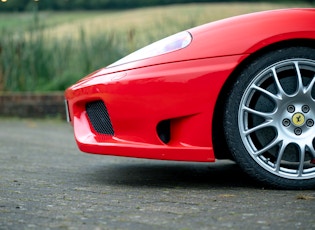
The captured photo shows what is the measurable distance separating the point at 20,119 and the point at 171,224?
264 inches

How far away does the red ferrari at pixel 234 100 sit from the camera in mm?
A: 3816

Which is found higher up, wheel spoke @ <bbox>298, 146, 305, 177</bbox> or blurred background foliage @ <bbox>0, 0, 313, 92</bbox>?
blurred background foliage @ <bbox>0, 0, 313, 92</bbox>

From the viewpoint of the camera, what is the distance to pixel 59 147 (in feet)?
20.8

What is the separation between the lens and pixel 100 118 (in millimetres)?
4043

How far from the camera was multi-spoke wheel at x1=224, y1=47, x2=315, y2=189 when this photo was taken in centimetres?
382

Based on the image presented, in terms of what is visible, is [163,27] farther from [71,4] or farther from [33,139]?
[71,4]

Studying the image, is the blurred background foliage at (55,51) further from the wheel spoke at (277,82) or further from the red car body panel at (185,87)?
the wheel spoke at (277,82)

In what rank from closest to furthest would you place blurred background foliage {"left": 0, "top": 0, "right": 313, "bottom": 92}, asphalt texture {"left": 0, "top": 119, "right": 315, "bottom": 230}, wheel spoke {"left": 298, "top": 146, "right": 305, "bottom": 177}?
1. asphalt texture {"left": 0, "top": 119, "right": 315, "bottom": 230}
2. wheel spoke {"left": 298, "top": 146, "right": 305, "bottom": 177}
3. blurred background foliage {"left": 0, "top": 0, "right": 313, "bottom": 92}

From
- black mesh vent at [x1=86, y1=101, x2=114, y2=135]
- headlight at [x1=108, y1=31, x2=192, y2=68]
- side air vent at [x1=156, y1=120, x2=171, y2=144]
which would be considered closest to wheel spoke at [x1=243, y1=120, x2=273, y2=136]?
side air vent at [x1=156, y1=120, x2=171, y2=144]

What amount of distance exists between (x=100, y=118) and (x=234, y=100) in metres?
0.73

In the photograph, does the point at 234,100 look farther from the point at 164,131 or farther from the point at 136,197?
the point at 136,197

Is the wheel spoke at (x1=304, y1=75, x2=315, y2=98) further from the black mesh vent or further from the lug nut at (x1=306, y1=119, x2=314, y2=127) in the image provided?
the black mesh vent

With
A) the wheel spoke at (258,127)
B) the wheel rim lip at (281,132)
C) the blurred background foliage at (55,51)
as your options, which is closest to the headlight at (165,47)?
the wheel rim lip at (281,132)

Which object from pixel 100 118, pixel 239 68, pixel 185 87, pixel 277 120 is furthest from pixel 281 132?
pixel 100 118
